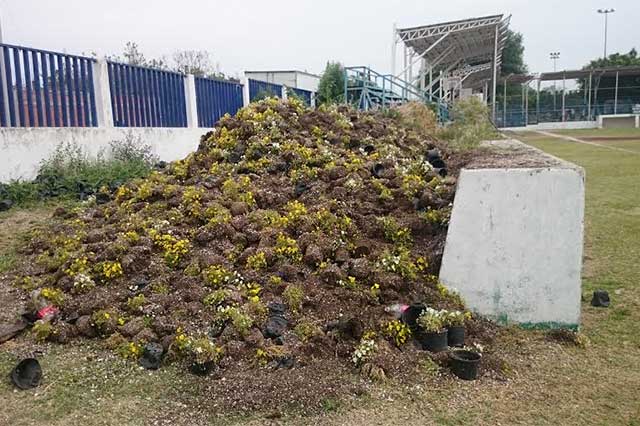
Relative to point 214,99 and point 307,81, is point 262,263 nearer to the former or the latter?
point 214,99

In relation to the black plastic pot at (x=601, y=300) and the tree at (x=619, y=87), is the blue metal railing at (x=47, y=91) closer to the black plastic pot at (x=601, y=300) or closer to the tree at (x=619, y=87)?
the black plastic pot at (x=601, y=300)

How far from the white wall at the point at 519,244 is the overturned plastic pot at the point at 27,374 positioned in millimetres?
2707

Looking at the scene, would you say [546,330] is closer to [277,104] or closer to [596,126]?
[277,104]

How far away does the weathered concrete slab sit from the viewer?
3.73m

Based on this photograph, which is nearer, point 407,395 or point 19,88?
point 407,395

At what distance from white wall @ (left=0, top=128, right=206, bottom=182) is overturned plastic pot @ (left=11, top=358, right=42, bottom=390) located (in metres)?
4.06

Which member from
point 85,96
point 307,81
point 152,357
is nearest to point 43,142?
point 85,96

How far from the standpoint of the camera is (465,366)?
10.3 ft

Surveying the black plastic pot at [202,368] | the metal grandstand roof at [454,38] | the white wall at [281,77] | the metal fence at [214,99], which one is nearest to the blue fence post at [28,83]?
the metal fence at [214,99]

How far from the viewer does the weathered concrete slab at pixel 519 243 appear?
373 centimetres

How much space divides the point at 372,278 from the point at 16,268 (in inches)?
119

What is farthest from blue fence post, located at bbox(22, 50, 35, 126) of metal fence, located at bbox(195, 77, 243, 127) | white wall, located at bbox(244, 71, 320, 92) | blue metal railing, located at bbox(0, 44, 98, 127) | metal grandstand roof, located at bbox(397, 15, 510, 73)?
metal grandstand roof, located at bbox(397, 15, 510, 73)

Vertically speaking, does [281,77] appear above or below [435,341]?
above

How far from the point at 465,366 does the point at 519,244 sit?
43.5 inches
